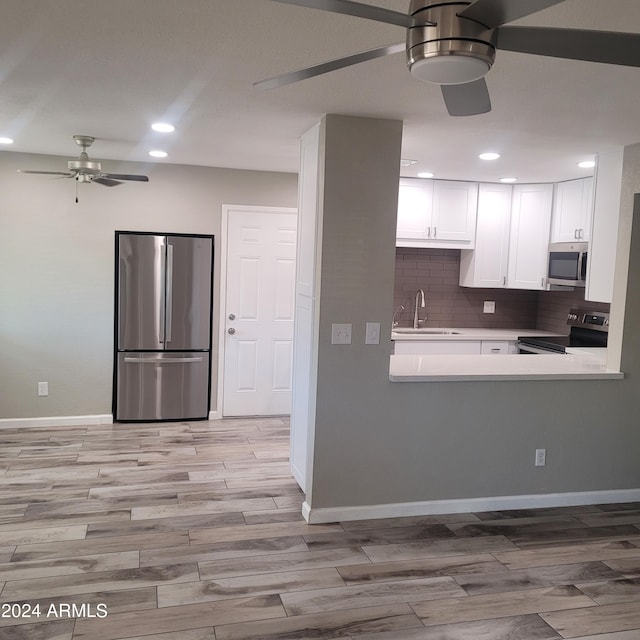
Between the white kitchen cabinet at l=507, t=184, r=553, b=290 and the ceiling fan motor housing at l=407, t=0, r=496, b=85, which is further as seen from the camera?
the white kitchen cabinet at l=507, t=184, r=553, b=290

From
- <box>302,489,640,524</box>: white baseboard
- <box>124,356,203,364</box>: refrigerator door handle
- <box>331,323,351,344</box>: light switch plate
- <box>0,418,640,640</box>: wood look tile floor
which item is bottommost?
<box>0,418,640,640</box>: wood look tile floor

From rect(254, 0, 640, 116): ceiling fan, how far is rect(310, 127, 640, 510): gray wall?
213 cm

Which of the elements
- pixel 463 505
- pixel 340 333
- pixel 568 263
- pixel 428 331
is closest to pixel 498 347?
pixel 428 331

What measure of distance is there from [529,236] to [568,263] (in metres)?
0.58

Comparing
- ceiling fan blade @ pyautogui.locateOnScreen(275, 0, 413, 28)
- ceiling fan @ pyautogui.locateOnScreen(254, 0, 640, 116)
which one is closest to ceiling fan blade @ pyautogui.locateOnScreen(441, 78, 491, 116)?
ceiling fan @ pyautogui.locateOnScreen(254, 0, 640, 116)

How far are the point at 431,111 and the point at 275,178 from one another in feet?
9.19

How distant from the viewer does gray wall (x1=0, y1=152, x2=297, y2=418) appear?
5.27m

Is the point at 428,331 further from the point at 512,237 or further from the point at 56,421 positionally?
the point at 56,421

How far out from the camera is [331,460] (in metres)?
3.69

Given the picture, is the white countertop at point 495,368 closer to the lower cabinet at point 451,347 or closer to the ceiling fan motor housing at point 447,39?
the lower cabinet at point 451,347

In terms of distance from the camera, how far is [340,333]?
3.62 meters

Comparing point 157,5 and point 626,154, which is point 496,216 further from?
point 157,5

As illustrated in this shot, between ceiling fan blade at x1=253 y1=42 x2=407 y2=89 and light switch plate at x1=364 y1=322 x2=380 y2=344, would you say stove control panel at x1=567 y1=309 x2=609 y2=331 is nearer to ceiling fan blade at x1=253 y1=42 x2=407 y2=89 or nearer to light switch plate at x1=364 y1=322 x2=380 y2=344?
light switch plate at x1=364 y1=322 x2=380 y2=344

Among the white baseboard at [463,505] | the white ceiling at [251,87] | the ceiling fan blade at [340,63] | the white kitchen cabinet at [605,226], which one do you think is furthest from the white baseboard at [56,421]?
the ceiling fan blade at [340,63]
